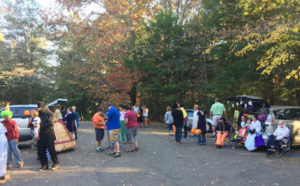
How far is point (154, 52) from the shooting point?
20562mm

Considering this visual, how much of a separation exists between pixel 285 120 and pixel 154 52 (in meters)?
12.1

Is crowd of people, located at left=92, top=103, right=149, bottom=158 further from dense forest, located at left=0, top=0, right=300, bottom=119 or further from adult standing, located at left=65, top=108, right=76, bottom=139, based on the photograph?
dense forest, located at left=0, top=0, right=300, bottom=119

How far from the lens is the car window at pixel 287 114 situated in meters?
10.6

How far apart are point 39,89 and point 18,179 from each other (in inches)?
1224

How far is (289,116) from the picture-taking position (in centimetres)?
1069

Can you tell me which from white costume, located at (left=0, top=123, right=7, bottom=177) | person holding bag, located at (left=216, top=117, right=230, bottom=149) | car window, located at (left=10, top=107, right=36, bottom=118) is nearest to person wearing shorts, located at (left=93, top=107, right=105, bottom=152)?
car window, located at (left=10, top=107, right=36, bottom=118)

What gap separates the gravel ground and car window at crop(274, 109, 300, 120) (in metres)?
1.42

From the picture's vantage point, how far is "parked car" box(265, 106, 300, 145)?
10.2 meters

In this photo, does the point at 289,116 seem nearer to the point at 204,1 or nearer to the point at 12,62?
the point at 204,1

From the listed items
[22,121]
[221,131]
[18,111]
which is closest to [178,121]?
[221,131]

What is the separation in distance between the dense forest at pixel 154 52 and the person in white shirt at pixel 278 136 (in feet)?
9.41

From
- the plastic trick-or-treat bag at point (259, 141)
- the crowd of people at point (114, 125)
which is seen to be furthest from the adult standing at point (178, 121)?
the plastic trick-or-treat bag at point (259, 141)

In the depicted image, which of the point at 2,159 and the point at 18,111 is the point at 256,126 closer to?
the point at 2,159

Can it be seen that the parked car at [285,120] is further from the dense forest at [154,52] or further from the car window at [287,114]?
the dense forest at [154,52]
